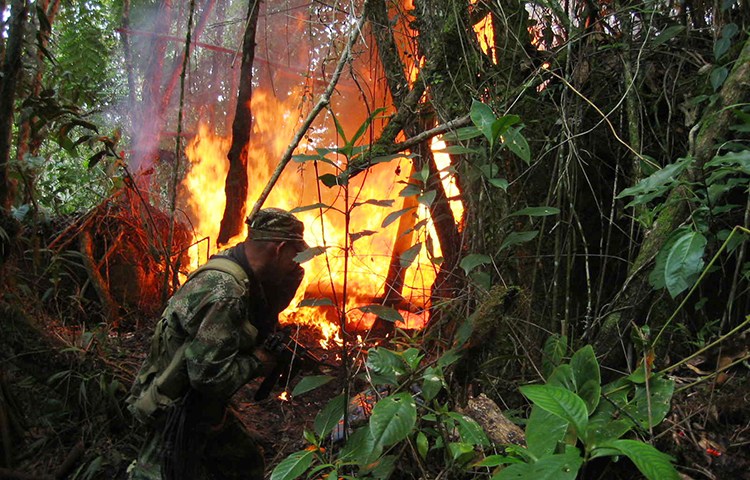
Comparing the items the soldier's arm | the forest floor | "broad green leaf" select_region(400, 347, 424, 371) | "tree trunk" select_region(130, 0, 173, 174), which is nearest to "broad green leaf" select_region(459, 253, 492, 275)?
"broad green leaf" select_region(400, 347, 424, 371)

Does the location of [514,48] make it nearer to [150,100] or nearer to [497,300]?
[497,300]

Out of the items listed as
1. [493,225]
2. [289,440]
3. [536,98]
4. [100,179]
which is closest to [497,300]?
[493,225]

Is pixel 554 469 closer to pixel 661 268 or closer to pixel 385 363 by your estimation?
pixel 385 363

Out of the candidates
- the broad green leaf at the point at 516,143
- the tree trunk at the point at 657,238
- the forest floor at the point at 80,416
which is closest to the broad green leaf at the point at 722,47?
the tree trunk at the point at 657,238

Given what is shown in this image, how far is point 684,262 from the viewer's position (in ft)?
5.40

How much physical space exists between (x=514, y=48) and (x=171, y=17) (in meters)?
9.41

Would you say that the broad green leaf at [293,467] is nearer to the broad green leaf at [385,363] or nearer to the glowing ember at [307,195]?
the broad green leaf at [385,363]

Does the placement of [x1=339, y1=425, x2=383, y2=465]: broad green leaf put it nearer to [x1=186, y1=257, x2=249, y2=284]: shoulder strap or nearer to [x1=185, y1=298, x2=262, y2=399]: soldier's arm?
[x1=185, y1=298, x2=262, y2=399]: soldier's arm

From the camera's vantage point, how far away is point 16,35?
307cm

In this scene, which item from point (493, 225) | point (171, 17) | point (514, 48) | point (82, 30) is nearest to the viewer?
point (493, 225)

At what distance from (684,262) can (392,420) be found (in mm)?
1023

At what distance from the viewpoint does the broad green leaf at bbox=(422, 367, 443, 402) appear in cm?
172

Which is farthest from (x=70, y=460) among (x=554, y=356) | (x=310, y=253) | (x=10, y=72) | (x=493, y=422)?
(x=554, y=356)

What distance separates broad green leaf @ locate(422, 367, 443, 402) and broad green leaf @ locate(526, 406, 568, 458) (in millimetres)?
412
